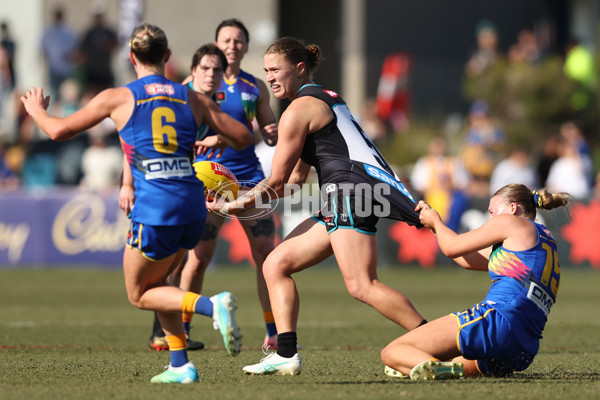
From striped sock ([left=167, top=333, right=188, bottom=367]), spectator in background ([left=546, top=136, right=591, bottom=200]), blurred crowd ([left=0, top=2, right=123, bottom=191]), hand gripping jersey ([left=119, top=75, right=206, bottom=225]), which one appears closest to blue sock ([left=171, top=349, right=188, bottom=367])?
striped sock ([left=167, top=333, right=188, bottom=367])

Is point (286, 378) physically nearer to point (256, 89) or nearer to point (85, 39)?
point (256, 89)

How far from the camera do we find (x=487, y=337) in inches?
249

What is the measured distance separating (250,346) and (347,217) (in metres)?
2.61

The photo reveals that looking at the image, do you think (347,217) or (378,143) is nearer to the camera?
(347,217)

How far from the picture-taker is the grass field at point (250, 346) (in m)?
5.98

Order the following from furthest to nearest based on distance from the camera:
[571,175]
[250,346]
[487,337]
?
[571,175], [250,346], [487,337]

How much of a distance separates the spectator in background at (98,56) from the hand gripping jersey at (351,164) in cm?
1576

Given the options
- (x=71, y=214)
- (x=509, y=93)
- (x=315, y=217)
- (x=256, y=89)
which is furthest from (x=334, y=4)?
(x=315, y=217)

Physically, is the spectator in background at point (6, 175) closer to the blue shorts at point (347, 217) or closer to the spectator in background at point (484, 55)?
the spectator in background at point (484, 55)

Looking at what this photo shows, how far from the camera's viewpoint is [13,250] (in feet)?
60.2

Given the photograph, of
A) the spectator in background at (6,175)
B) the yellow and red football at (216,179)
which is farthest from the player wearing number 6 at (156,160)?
the spectator in background at (6,175)

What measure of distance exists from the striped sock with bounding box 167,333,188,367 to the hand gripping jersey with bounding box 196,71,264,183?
8.65 ft

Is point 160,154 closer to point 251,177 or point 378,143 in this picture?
point 251,177

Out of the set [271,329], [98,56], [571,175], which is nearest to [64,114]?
[98,56]
